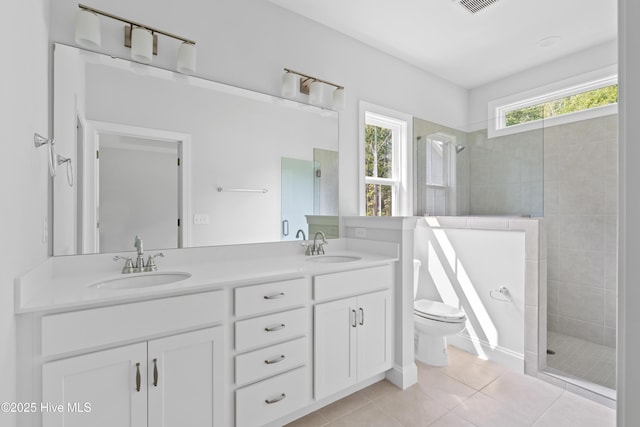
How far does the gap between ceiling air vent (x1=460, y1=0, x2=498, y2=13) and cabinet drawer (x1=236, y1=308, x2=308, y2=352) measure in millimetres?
2441

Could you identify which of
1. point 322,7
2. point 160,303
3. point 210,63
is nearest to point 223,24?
point 210,63

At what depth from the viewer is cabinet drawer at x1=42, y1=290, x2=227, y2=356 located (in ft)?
3.66

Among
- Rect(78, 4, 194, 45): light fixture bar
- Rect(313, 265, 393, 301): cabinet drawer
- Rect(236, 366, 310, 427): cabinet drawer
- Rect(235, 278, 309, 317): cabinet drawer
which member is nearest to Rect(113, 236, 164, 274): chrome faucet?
Rect(235, 278, 309, 317): cabinet drawer

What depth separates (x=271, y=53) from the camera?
2.25 meters

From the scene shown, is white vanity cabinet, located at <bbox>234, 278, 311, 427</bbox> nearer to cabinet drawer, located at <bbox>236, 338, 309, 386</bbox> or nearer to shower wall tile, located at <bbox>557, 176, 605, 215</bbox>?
cabinet drawer, located at <bbox>236, 338, 309, 386</bbox>

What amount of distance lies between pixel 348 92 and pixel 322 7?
0.66 m

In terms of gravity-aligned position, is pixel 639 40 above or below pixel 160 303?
above

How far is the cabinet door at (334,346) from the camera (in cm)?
176

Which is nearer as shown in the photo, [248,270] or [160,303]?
[160,303]

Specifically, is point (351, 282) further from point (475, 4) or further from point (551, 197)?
point (551, 197)

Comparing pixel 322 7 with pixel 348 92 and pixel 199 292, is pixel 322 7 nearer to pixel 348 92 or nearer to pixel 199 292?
pixel 348 92

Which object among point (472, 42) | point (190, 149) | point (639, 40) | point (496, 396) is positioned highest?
point (472, 42)

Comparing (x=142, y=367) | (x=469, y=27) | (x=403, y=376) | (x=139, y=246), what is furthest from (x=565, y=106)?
(x=142, y=367)

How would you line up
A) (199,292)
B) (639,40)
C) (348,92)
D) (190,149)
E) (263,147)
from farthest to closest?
(348,92), (263,147), (190,149), (199,292), (639,40)
